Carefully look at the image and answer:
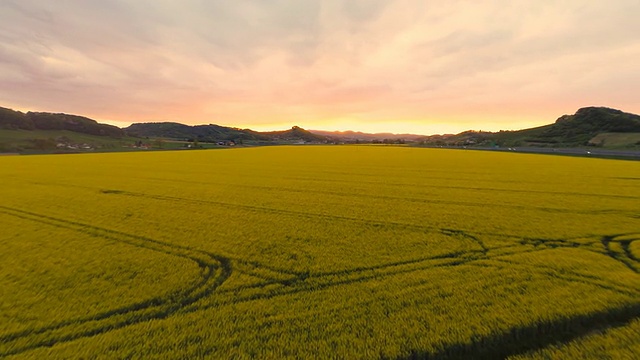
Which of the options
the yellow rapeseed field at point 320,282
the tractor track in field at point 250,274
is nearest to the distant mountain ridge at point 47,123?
the yellow rapeseed field at point 320,282

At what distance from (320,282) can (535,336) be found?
4.90 meters

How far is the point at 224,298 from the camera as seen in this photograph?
665 cm

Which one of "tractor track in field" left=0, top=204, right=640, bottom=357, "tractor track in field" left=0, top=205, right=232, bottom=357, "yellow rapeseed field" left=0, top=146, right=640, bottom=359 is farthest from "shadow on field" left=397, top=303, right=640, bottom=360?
"tractor track in field" left=0, top=205, right=232, bottom=357

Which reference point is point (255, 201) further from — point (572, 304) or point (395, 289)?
point (572, 304)

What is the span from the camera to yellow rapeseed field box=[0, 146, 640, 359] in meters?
5.14

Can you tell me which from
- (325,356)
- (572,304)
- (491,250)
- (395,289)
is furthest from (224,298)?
(491,250)

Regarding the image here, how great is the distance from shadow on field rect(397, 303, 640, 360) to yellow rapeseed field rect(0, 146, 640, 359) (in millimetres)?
32

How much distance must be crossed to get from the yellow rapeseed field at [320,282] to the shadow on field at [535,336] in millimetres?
32

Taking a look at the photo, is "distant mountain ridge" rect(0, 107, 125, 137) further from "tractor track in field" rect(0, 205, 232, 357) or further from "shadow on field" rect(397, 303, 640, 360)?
"shadow on field" rect(397, 303, 640, 360)

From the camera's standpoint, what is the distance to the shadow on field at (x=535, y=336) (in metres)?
Result: 4.97

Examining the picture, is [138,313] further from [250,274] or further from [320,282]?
[320,282]

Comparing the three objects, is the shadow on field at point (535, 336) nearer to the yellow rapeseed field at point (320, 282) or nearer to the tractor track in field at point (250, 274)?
the yellow rapeseed field at point (320, 282)

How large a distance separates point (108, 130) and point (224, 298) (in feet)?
782

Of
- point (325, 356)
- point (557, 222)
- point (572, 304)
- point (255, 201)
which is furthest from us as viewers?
point (255, 201)
